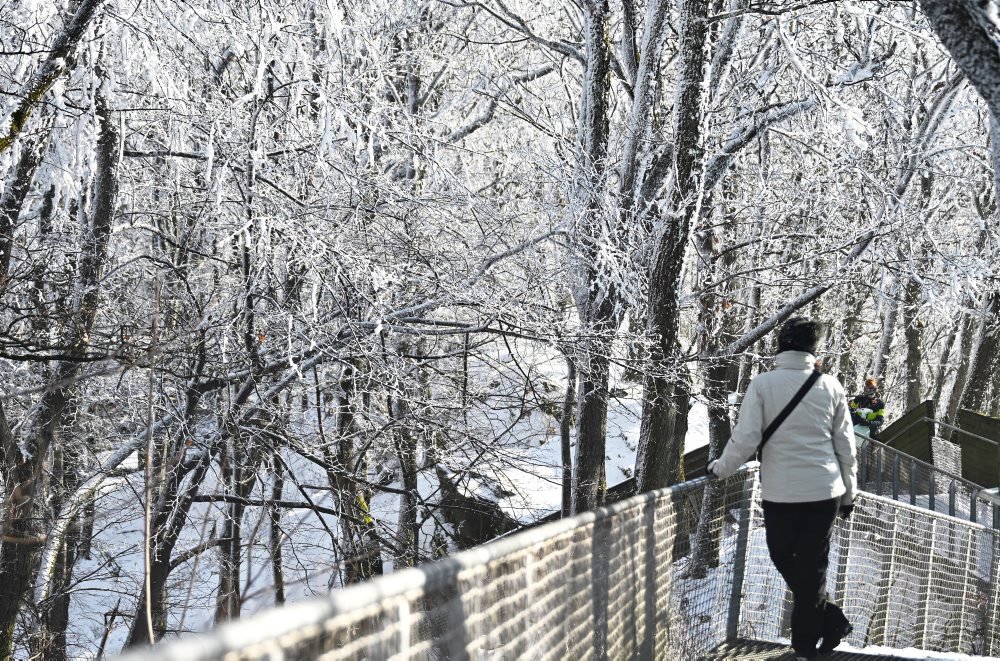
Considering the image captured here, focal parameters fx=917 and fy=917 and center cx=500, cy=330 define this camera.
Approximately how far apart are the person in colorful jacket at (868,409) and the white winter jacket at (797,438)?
33.5 feet

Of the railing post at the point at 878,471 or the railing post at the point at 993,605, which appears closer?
the railing post at the point at 993,605

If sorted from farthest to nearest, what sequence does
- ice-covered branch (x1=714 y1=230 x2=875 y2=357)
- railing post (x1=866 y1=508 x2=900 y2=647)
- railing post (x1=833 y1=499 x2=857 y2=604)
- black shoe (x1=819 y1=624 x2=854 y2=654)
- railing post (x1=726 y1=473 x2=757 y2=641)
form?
ice-covered branch (x1=714 y1=230 x2=875 y2=357), railing post (x1=866 y1=508 x2=900 y2=647), railing post (x1=833 y1=499 x2=857 y2=604), railing post (x1=726 y1=473 x2=757 y2=641), black shoe (x1=819 y1=624 x2=854 y2=654)

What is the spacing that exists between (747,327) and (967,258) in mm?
7867

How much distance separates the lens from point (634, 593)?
380cm

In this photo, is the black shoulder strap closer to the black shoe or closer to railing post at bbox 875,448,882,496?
the black shoe

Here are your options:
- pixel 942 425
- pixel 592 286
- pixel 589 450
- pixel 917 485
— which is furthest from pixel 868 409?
pixel 592 286

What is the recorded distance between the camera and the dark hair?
14.9 ft

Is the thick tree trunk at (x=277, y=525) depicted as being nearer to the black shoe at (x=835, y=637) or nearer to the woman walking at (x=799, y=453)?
the woman walking at (x=799, y=453)

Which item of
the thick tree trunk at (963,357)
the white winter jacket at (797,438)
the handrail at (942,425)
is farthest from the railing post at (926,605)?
the thick tree trunk at (963,357)

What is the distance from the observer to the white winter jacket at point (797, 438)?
4.43 metres

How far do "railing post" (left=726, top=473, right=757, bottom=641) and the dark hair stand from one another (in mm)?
927

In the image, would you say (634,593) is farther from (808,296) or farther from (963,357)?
(963,357)

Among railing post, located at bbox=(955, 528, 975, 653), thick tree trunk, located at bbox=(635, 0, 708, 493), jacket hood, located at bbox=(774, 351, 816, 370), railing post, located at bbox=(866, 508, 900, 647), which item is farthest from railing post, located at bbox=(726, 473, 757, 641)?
railing post, located at bbox=(955, 528, 975, 653)

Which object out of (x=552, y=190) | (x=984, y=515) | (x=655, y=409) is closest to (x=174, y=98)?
(x=552, y=190)
